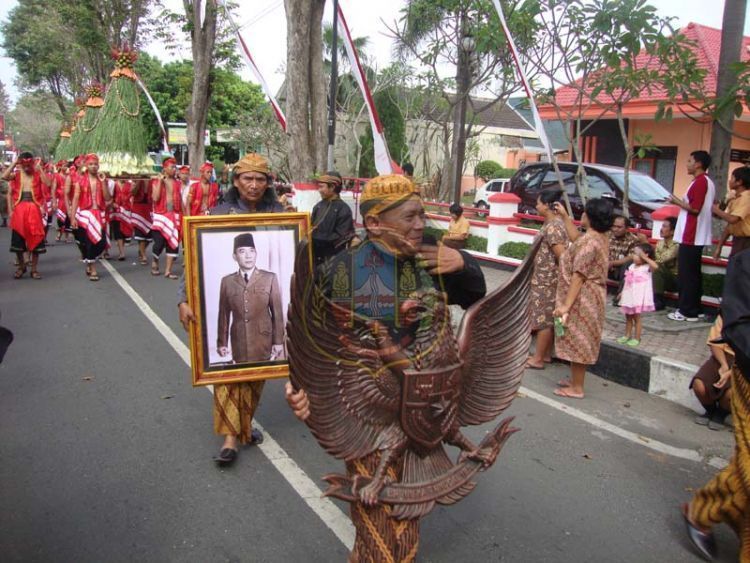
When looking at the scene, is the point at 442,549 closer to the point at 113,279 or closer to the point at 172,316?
the point at 172,316

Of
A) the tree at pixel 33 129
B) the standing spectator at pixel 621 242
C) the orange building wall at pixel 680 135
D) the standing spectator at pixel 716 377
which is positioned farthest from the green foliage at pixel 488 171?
the tree at pixel 33 129

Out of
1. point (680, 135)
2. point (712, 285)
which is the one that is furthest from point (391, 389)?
point (680, 135)

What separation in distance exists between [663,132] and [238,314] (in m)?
16.5

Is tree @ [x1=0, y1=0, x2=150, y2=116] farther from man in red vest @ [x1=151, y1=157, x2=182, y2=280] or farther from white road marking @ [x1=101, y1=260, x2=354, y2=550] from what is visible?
white road marking @ [x1=101, y1=260, x2=354, y2=550]

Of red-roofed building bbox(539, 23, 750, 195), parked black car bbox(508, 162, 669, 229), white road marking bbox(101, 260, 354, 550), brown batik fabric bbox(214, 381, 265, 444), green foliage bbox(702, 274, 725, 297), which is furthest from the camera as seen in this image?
red-roofed building bbox(539, 23, 750, 195)

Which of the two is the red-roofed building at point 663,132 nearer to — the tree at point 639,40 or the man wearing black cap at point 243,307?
the tree at point 639,40

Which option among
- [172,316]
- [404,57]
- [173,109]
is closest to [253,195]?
[172,316]

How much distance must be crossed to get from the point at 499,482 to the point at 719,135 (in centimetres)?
665

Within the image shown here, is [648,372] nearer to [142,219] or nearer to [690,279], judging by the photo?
[690,279]

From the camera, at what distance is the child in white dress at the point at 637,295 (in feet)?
21.3

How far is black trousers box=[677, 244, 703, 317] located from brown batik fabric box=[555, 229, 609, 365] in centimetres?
300

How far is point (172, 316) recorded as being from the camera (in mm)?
7719

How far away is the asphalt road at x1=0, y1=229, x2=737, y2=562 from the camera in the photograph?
10.3 ft

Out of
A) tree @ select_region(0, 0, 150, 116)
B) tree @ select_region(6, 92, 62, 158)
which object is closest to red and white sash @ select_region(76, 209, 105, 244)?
tree @ select_region(0, 0, 150, 116)
